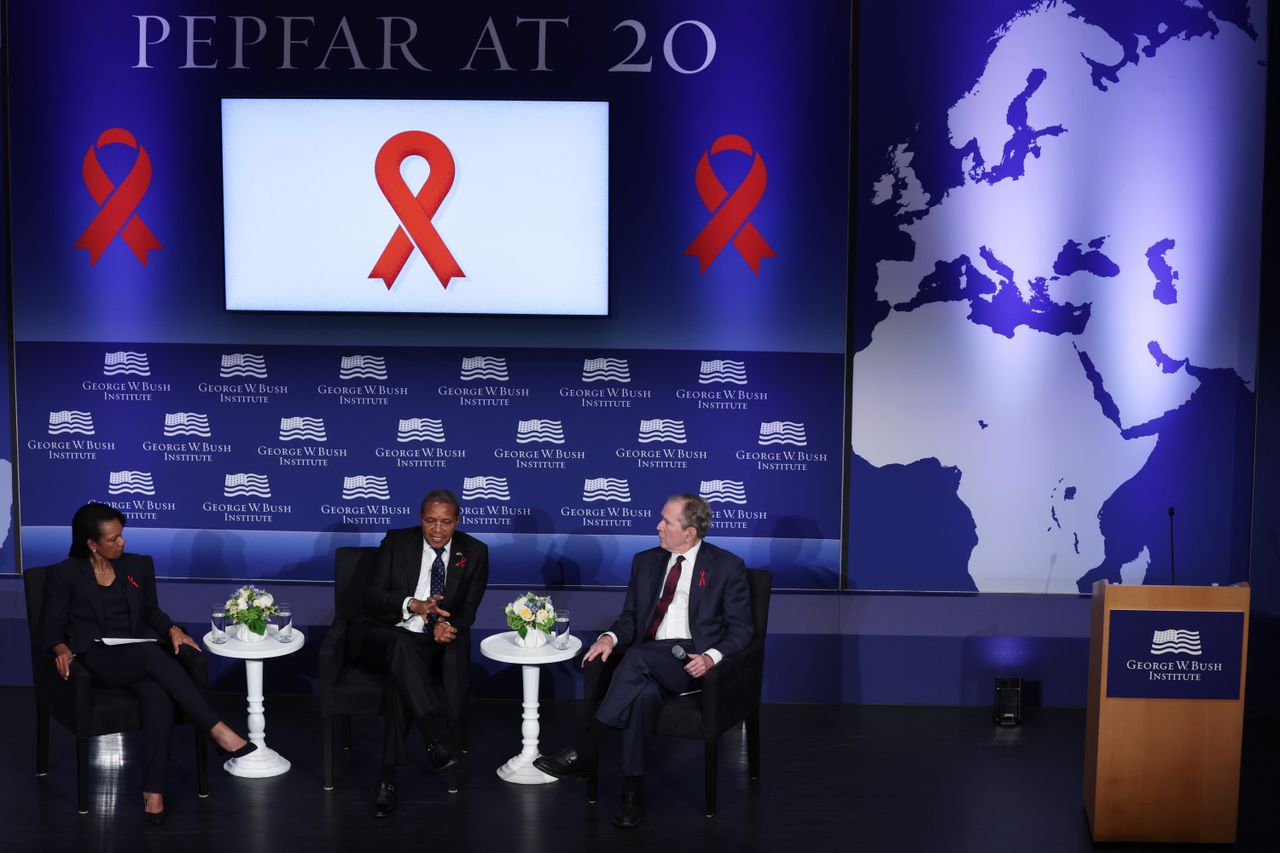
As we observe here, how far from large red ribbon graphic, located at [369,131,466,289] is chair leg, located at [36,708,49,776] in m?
2.59

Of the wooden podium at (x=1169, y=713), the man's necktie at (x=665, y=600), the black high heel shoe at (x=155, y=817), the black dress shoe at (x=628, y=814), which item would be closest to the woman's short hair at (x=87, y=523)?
the black high heel shoe at (x=155, y=817)

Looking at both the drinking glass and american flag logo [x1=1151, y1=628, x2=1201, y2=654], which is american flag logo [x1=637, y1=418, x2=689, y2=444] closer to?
the drinking glass

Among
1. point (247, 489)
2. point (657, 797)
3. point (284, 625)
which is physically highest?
point (247, 489)

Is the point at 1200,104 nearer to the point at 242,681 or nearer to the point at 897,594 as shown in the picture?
the point at 897,594

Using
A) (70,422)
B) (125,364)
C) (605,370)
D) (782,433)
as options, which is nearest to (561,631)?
(605,370)

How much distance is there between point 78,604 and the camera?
5.12 m

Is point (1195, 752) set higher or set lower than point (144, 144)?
lower

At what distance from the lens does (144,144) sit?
6492mm

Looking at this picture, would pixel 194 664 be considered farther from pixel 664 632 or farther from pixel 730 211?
pixel 730 211

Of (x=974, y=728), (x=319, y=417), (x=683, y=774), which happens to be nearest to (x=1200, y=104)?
(x=974, y=728)

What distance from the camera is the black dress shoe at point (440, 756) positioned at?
204 inches

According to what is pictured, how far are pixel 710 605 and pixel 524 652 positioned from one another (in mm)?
808

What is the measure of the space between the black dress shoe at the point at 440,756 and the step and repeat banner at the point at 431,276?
1.60 m

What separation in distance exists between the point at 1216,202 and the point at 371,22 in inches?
172
